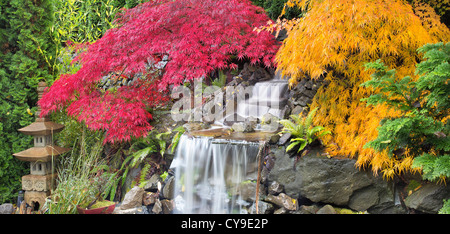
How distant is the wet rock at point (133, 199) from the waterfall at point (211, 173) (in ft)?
1.98

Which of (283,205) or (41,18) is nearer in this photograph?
(283,205)

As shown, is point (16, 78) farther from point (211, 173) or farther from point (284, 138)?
point (284, 138)

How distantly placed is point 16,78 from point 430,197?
6.64 metres

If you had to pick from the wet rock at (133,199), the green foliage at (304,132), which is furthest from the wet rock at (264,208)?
the wet rock at (133,199)

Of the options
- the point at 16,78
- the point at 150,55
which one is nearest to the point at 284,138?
the point at 150,55

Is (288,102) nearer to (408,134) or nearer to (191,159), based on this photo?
(191,159)

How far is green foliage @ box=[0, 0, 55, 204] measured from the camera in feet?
17.3

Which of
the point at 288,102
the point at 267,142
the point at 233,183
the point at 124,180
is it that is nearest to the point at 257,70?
the point at 288,102

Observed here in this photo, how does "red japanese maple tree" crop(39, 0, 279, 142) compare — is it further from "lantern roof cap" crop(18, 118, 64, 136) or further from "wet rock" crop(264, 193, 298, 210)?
"wet rock" crop(264, 193, 298, 210)

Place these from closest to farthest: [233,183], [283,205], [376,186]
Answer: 1. [376,186]
2. [283,205]
3. [233,183]

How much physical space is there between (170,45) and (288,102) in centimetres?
253

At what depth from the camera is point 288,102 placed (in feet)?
18.8

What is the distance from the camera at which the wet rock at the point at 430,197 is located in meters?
3.47

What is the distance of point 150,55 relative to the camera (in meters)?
5.78
